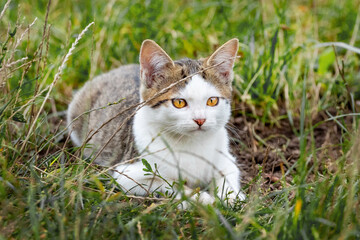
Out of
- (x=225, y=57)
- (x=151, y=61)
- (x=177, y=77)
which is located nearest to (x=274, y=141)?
(x=225, y=57)

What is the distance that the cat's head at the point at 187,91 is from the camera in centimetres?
272

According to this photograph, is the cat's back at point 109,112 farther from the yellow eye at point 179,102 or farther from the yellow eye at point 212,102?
the yellow eye at point 212,102

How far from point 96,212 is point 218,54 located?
132 centimetres

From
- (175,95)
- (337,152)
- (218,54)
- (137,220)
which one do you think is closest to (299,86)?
(337,152)

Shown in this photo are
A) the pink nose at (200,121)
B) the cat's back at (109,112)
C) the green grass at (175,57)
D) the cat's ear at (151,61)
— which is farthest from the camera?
the cat's back at (109,112)

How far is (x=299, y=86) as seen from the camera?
13.9 ft

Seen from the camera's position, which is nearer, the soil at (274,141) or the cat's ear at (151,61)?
the cat's ear at (151,61)

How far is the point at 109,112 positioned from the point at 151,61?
0.85 meters

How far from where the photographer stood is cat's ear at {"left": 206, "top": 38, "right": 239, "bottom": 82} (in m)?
2.91

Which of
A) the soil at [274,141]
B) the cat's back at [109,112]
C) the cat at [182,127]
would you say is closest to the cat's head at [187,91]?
the cat at [182,127]

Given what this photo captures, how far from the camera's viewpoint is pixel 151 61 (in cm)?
288

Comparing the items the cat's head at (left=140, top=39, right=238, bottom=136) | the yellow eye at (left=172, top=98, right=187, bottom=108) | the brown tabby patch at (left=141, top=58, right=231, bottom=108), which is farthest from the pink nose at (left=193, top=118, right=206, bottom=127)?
the brown tabby patch at (left=141, top=58, right=231, bottom=108)

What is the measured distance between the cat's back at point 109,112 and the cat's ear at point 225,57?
0.71 meters

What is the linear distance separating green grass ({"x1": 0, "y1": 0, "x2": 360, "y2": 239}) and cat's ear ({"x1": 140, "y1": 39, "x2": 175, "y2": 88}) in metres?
0.34
